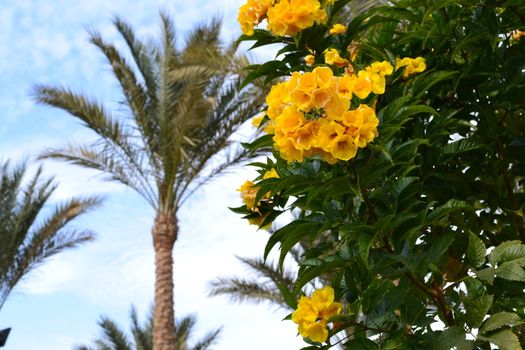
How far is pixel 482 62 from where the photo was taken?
7.08 feet

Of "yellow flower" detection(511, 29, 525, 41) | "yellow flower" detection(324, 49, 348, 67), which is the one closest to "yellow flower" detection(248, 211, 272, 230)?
"yellow flower" detection(324, 49, 348, 67)

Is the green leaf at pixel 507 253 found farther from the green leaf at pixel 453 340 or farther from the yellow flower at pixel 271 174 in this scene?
the yellow flower at pixel 271 174

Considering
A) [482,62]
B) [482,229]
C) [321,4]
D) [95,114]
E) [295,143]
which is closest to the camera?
[295,143]

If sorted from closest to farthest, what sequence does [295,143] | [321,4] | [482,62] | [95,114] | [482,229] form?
[295,143] → [321,4] → [482,62] → [482,229] → [95,114]

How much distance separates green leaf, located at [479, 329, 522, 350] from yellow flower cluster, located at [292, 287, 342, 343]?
1.35ft

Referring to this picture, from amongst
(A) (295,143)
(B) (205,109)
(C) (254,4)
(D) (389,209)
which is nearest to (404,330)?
(D) (389,209)

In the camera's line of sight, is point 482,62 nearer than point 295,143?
No

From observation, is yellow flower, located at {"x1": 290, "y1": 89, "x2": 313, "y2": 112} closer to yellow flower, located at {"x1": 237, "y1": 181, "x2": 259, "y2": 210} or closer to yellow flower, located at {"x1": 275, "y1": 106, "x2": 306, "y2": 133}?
yellow flower, located at {"x1": 275, "y1": 106, "x2": 306, "y2": 133}

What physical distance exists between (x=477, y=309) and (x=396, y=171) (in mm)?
407

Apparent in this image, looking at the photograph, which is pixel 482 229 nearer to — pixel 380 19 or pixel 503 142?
pixel 503 142

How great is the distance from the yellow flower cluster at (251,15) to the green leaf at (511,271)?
1.02 meters

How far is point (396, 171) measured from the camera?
5.73 ft

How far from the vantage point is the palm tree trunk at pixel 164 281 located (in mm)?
9852

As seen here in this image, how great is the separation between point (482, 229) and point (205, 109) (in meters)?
7.91
